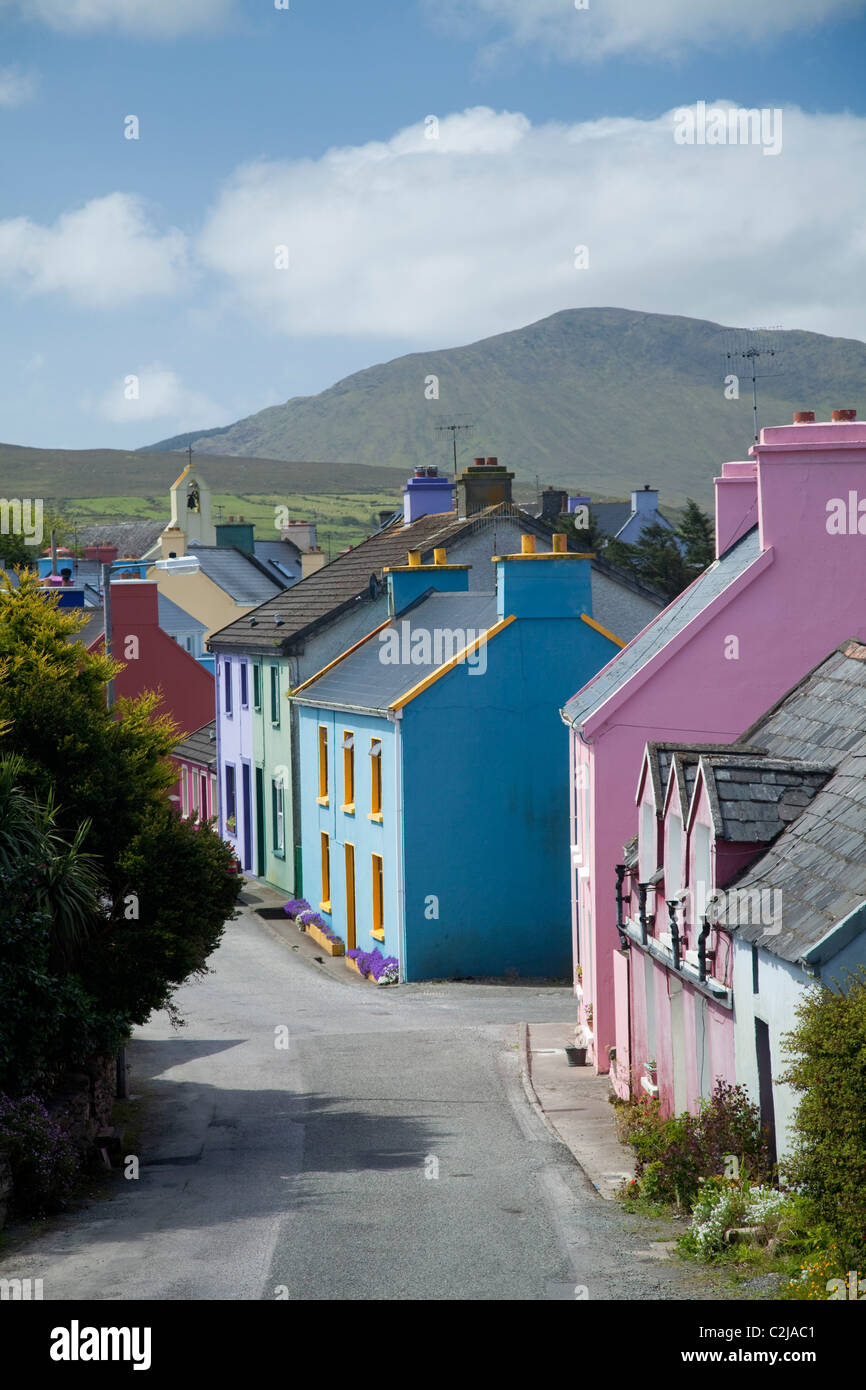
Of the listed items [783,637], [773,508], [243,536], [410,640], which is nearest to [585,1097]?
[783,637]

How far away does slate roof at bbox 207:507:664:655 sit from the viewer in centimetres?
4100

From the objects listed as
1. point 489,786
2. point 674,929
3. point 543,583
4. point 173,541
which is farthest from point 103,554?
point 674,929

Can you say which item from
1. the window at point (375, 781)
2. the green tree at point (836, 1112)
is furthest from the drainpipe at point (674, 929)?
the window at point (375, 781)

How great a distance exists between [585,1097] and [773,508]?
27.7 feet

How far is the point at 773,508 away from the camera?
799 inches

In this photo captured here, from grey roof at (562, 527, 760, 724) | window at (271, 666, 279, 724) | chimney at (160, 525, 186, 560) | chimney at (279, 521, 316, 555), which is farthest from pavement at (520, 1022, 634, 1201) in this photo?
chimney at (279, 521, 316, 555)

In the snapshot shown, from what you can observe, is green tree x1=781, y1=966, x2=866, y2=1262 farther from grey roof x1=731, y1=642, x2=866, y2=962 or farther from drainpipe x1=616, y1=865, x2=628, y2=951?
drainpipe x1=616, y1=865, x2=628, y2=951

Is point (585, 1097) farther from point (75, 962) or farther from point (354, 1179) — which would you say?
point (75, 962)

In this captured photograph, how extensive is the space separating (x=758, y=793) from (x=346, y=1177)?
6424mm

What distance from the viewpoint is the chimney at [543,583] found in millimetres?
31391

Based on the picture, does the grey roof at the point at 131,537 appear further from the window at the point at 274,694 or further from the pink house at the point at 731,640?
the pink house at the point at 731,640

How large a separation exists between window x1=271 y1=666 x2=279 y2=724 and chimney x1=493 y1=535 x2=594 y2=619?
12.5 m

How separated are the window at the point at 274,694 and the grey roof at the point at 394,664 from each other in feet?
9.18

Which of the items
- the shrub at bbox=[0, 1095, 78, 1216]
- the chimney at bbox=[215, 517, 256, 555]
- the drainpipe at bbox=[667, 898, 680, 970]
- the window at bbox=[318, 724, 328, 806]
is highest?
the chimney at bbox=[215, 517, 256, 555]
